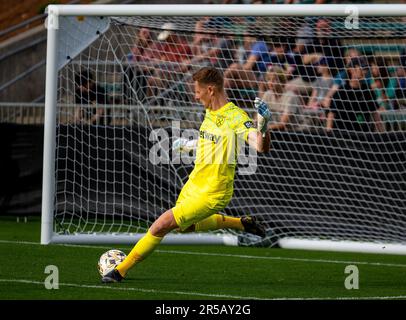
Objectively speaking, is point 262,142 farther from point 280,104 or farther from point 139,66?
point 139,66

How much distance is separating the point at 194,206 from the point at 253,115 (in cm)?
554

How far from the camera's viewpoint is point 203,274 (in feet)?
31.5

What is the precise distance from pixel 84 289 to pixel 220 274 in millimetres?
1688

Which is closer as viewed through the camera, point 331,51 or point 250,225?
point 250,225

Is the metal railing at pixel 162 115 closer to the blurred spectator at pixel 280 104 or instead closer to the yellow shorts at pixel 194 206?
the blurred spectator at pixel 280 104

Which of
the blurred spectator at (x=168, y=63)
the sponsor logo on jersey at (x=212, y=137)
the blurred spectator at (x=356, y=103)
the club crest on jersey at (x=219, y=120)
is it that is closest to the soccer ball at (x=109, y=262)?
the sponsor logo on jersey at (x=212, y=137)

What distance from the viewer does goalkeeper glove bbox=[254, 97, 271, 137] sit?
8062 millimetres

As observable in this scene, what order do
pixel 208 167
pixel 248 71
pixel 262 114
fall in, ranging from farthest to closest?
pixel 248 71 → pixel 208 167 → pixel 262 114

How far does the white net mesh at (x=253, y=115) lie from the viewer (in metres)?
12.8

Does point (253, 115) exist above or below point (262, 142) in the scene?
above

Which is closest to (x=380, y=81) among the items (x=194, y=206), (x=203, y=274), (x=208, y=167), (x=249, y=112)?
(x=249, y=112)

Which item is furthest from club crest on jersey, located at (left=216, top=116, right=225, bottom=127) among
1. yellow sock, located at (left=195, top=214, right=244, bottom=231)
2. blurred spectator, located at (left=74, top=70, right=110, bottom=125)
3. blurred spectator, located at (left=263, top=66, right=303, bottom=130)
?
blurred spectator, located at (left=74, top=70, right=110, bottom=125)

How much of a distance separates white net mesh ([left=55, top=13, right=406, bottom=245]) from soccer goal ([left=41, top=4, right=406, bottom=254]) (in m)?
Answer: 0.02

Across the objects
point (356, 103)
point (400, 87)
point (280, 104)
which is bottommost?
point (356, 103)
